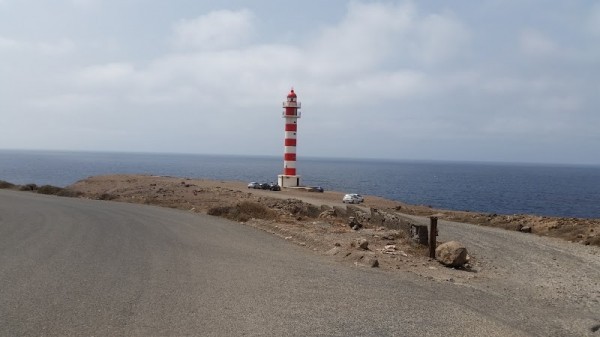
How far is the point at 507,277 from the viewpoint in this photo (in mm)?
13719

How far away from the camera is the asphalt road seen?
7867 millimetres

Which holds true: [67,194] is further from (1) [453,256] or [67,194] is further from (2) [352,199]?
(1) [453,256]

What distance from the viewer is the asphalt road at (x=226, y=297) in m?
7.87

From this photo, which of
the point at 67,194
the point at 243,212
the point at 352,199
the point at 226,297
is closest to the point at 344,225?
the point at 243,212

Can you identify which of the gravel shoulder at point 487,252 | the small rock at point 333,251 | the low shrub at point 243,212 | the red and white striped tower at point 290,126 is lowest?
the gravel shoulder at point 487,252

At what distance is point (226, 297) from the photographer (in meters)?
9.34

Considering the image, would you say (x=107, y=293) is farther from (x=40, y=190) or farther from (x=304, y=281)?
(x=40, y=190)

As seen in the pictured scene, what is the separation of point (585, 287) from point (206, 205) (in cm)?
1826

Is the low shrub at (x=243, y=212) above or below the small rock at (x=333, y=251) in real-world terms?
above

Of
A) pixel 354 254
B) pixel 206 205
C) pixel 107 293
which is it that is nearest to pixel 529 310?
pixel 354 254

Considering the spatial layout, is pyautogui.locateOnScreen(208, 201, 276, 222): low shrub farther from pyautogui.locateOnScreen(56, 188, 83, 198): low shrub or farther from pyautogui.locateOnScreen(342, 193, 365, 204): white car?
pyautogui.locateOnScreen(56, 188, 83, 198): low shrub

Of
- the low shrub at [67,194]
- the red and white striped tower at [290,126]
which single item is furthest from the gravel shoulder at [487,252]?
the red and white striped tower at [290,126]

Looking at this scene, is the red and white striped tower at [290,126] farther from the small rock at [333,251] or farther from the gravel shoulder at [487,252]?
the small rock at [333,251]

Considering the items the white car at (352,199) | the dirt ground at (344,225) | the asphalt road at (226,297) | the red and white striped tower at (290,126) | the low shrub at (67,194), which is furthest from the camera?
the red and white striped tower at (290,126)
